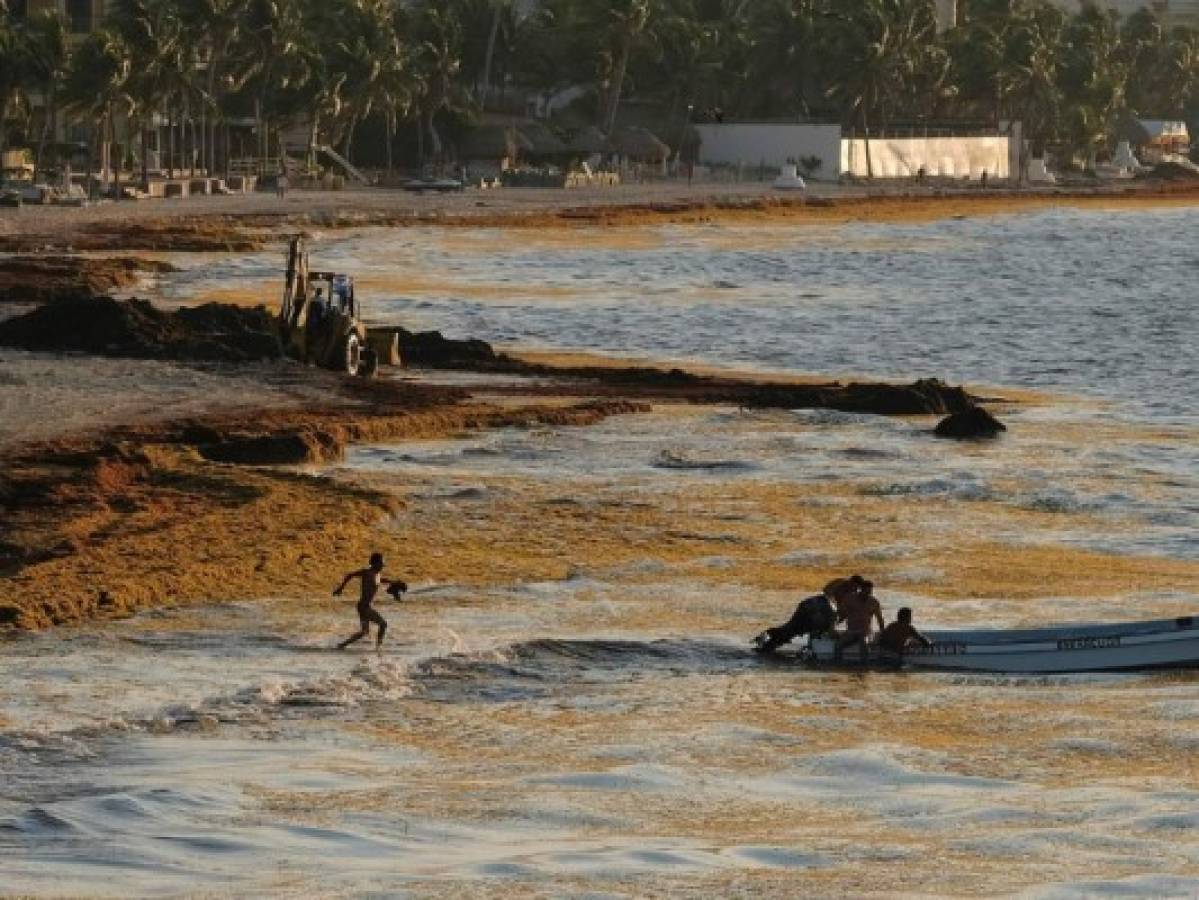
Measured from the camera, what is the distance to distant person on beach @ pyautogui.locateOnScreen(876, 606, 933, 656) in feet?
84.3

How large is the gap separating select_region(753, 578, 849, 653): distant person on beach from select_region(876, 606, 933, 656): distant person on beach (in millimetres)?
539

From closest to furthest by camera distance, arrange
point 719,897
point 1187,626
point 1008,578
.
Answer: point 719,897 < point 1187,626 < point 1008,578

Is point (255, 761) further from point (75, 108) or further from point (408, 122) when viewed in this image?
point (408, 122)

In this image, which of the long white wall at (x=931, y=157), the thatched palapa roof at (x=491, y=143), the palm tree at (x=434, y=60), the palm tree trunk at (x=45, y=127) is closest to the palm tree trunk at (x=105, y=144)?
the palm tree trunk at (x=45, y=127)

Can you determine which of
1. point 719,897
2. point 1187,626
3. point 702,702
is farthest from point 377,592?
point 719,897

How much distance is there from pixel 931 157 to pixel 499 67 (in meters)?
34.5

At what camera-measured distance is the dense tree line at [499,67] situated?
10931 centimetres

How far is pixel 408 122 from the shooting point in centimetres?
14650

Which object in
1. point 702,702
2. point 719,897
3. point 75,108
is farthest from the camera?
point 75,108

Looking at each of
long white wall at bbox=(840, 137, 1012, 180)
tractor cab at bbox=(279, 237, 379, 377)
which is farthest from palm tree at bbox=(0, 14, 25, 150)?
long white wall at bbox=(840, 137, 1012, 180)

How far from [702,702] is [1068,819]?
4.57m

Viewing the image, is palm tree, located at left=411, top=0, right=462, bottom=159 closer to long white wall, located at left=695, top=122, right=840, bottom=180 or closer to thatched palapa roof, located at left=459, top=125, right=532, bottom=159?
thatched palapa roof, located at left=459, top=125, right=532, bottom=159

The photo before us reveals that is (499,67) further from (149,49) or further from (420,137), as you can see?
(149,49)

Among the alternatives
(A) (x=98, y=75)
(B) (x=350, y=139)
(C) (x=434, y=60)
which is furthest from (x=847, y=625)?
(B) (x=350, y=139)
